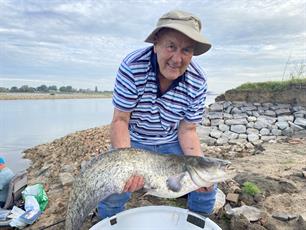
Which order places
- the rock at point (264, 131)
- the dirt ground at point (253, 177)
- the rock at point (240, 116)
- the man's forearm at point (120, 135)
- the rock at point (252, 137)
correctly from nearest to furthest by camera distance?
the man's forearm at point (120, 135) < the dirt ground at point (253, 177) < the rock at point (252, 137) < the rock at point (264, 131) < the rock at point (240, 116)

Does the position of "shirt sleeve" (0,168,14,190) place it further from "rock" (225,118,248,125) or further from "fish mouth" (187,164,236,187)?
"rock" (225,118,248,125)

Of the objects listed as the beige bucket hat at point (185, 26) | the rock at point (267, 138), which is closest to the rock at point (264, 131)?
the rock at point (267, 138)

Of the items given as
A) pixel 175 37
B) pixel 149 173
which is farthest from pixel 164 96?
pixel 149 173

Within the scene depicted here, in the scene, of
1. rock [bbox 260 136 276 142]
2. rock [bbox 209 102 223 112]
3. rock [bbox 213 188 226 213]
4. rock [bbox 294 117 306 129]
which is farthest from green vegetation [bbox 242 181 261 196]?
rock [bbox 209 102 223 112]

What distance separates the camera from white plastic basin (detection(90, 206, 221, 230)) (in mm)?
2762

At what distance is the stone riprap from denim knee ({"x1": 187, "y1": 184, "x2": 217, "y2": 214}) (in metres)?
5.38

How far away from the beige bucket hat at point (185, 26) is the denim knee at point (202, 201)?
1.28 m

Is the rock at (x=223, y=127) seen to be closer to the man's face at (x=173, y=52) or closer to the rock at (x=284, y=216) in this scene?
the rock at (x=284, y=216)

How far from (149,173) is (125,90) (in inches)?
29.9

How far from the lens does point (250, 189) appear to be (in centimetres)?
436

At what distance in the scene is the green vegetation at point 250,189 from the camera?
14.2ft

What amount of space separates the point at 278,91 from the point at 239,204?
25.8ft

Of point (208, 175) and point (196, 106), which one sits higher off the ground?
point (196, 106)

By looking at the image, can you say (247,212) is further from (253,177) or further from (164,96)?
(164,96)
